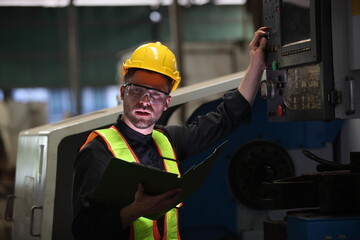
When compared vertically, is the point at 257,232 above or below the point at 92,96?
below

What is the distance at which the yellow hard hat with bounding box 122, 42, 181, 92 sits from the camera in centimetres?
257

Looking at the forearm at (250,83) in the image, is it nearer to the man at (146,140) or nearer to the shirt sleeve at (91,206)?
the man at (146,140)

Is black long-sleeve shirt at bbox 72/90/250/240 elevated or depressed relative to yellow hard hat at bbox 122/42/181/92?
depressed

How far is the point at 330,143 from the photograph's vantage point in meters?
3.49

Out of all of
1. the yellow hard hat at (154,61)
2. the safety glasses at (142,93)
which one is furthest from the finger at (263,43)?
the safety glasses at (142,93)

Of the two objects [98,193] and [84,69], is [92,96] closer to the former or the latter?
[84,69]

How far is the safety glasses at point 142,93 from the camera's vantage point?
247 centimetres

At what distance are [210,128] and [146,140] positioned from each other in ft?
1.34

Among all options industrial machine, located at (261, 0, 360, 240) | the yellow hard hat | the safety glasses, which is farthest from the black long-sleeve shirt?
industrial machine, located at (261, 0, 360, 240)

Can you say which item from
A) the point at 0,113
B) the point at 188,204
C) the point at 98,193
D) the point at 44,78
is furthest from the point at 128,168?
the point at 44,78

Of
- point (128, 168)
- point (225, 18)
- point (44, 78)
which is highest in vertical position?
point (225, 18)

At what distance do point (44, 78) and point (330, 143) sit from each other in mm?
14956

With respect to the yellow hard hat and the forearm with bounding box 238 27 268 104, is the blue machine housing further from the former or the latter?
the yellow hard hat

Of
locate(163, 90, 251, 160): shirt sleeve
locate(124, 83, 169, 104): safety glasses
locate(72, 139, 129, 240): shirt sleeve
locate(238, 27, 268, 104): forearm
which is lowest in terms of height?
locate(72, 139, 129, 240): shirt sleeve
